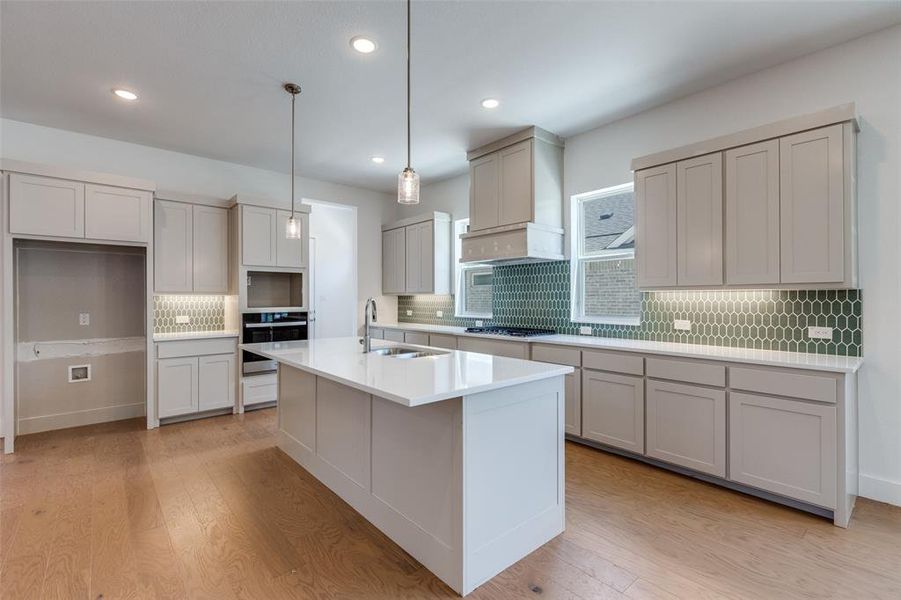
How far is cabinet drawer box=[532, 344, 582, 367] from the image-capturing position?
3.60 m

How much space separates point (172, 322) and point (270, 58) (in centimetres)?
320

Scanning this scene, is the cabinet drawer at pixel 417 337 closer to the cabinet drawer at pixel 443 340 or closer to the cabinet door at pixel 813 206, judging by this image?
the cabinet drawer at pixel 443 340

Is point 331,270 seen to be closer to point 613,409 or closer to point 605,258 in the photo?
point 605,258

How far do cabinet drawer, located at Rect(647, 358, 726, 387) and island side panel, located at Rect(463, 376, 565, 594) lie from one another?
1.13m

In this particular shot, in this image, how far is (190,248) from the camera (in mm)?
4676

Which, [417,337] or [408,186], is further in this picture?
[417,337]

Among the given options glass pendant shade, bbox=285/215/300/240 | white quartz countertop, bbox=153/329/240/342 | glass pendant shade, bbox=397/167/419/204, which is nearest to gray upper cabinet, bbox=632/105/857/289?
glass pendant shade, bbox=397/167/419/204

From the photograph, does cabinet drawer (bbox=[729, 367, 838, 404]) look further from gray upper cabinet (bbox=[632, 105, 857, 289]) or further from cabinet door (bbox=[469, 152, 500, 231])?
cabinet door (bbox=[469, 152, 500, 231])

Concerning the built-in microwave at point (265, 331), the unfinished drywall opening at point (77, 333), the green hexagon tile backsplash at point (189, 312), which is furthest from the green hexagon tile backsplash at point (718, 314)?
the unfinished drywall opening at point (77, 333)

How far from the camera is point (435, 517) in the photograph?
2.01 metres

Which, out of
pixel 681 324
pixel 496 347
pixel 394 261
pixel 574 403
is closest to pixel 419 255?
pixel 394 261

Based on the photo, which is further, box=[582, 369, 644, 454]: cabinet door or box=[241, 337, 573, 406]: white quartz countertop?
box=[582, 369, 644, 454]: cabinet door

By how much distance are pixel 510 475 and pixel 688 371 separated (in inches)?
63.9

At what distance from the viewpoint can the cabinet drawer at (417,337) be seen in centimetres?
525
